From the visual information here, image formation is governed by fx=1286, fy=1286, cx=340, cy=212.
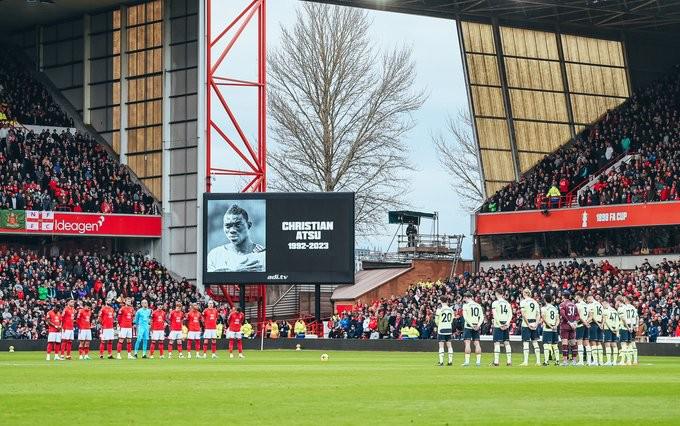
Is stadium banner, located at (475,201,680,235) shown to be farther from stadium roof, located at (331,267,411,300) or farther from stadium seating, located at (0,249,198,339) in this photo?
stadium seating, located at (0,249,198,339)

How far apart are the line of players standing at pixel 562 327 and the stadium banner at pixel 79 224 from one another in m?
34.5

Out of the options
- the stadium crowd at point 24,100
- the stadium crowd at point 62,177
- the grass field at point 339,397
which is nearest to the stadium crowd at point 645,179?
the stadium crowd at point 62,177

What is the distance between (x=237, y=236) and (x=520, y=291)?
13.6 metres

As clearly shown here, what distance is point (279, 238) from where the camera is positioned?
60125 millimetres

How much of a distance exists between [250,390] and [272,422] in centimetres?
662

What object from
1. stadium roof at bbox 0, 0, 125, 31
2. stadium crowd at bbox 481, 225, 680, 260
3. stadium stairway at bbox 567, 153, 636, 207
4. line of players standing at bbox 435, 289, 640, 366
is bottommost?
A: line of players standing at bbox 435, 289, 640, 366

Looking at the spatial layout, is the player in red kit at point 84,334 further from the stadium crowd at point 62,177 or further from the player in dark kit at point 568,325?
the stadium crowd at point 62,177

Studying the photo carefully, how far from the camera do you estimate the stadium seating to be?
60094 mm

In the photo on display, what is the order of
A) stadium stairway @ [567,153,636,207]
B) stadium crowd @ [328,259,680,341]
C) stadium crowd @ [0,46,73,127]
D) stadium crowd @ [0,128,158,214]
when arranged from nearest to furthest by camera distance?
stadium crowd @ [328,259,680,341] < stadium crowd @ [0,128,158,214] < stadium stairway @ [567,153,636,207] < stadium crowd @ [0,46,73,127]

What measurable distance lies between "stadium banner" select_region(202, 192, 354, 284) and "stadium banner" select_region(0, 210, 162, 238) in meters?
9.71

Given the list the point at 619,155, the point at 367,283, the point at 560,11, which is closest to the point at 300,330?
the point at 367,283

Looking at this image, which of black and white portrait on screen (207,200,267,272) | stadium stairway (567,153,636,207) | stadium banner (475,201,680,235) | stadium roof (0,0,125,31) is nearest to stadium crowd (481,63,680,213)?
stadium stairway (567,153,636,207)

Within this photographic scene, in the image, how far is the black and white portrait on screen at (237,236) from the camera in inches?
2377

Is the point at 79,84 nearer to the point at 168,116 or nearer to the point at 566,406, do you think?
the point at 168,116
